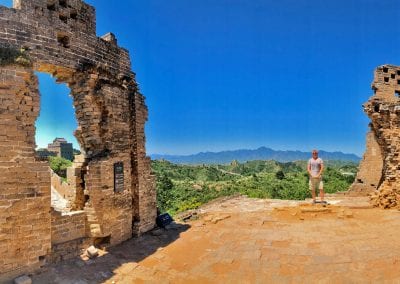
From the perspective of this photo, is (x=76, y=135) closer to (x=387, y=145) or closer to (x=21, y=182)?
(x=21, y=182)

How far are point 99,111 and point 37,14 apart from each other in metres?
2.73

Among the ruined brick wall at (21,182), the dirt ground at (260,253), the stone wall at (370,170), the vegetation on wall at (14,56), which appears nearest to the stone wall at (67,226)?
the ruined brick wall at (21,182)

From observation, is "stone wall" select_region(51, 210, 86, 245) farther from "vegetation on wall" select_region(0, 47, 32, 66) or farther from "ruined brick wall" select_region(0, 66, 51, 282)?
"vegetation on wall" select_region(0, 47, 32, 66)

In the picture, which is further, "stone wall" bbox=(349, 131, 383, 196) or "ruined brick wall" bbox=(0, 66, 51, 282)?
"stone wall" bbox=(349, 131, 383, 196)

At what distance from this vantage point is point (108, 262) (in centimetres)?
788

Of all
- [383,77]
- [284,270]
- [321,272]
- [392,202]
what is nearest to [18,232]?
[284,270]

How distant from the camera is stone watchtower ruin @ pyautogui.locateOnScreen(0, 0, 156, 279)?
6805mm

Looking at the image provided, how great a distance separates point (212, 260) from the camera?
7.99 m

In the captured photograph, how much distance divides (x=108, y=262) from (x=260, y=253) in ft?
12.0

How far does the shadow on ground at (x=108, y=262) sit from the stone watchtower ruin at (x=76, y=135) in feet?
0.94

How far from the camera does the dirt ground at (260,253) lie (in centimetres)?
690

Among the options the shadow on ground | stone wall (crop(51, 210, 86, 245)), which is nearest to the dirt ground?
the shadow on ground

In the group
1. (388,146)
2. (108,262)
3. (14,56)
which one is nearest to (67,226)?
(108,262)

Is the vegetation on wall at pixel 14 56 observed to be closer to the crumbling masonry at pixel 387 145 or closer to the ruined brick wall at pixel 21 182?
the ruined brick wall at pixel 21 182
